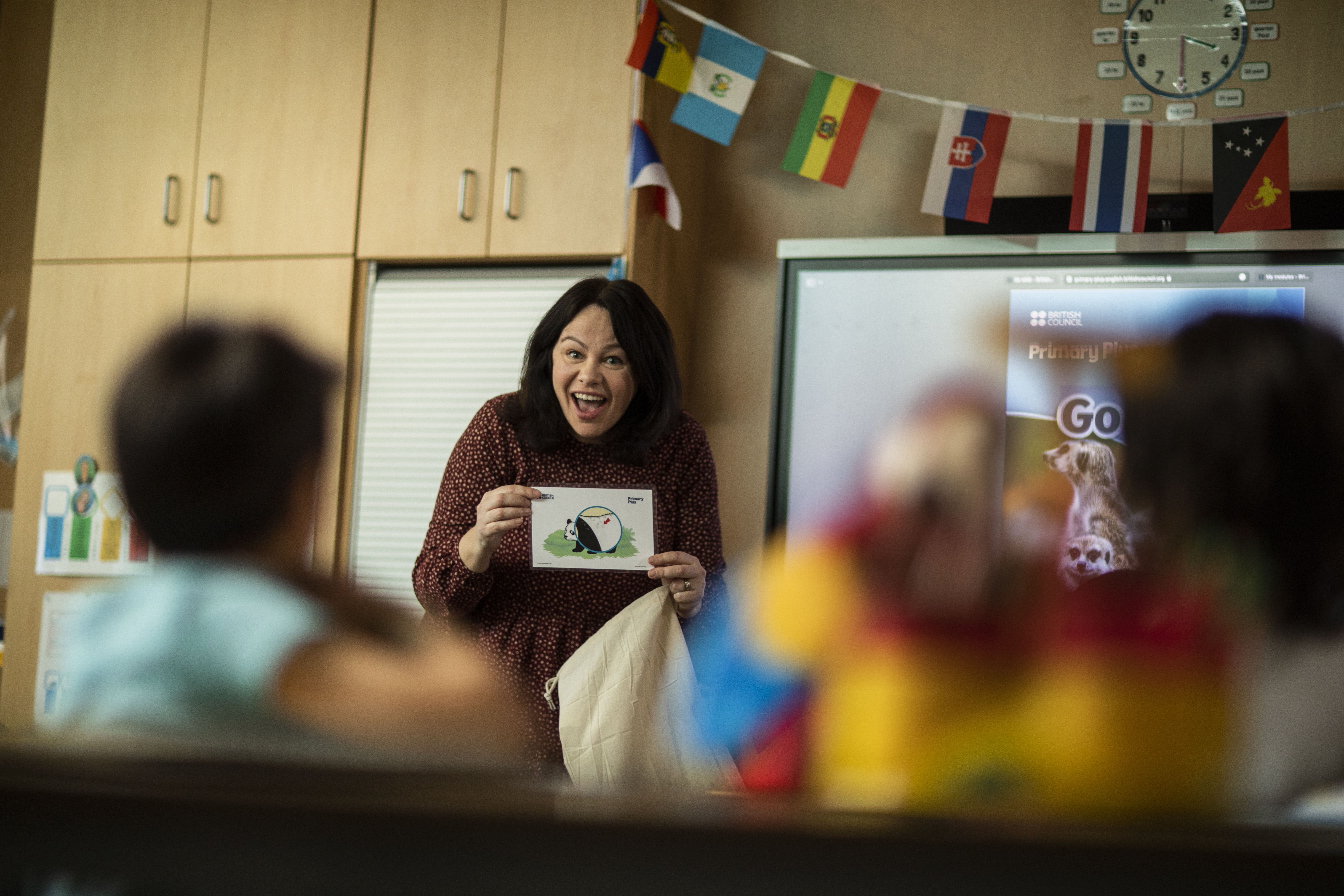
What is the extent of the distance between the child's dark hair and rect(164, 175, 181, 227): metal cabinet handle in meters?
3.04

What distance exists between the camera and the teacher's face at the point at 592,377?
2.06m

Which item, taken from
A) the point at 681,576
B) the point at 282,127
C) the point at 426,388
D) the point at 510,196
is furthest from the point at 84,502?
the point at 681,576

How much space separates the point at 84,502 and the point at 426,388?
1.13 m

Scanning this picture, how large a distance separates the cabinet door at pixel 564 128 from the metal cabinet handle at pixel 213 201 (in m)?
0.87

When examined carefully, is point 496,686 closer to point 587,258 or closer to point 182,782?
point 182,782

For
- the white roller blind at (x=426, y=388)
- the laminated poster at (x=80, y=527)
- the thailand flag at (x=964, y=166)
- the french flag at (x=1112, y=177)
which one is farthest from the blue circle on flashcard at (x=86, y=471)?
the french flag at (x=1112, y=177)

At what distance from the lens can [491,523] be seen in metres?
1.85

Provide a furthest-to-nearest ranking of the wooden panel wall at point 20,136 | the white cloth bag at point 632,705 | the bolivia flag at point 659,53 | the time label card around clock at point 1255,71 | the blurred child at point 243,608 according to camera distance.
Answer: the wooden panel wall at point 20,136 < the time label card around clock at point 1255,71 < the bolivia flag at point 659,53 < the white cloth bag at point 632,705 < the blurred child at point 243,608

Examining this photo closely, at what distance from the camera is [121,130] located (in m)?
3.47

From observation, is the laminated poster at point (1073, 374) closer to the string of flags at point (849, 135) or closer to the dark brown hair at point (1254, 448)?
the string of flags at point (849, 135)

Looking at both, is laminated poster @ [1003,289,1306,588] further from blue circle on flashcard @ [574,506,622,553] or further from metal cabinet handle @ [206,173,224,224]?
metal cabinet handle @ [206,173,224,224]

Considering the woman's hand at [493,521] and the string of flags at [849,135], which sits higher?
the string of flags at [849,135]

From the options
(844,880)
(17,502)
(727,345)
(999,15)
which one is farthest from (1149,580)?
(17,502)

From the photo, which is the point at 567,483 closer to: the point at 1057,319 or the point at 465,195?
the point at 465,195
